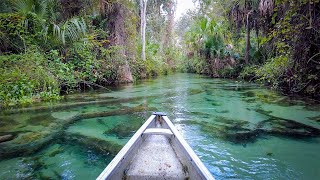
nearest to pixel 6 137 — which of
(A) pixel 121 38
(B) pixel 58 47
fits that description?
(B) pixel 58 47

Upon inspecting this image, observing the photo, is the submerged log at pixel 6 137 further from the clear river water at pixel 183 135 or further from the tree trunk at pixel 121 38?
the tree trunk at pixel 121 38

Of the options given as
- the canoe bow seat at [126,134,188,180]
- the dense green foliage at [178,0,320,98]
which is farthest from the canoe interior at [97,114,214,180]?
the dense green foliage at [178,0,320,98]

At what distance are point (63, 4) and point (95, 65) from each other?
11.3 feet

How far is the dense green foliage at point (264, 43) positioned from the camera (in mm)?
6410

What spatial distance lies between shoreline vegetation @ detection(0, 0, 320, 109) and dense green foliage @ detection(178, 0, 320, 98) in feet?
0.08

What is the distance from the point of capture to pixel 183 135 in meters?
5.02

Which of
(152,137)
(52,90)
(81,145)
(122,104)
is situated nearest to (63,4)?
(52,90)

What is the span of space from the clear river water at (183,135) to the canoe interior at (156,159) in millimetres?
708

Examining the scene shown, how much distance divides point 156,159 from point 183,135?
203 centimetres

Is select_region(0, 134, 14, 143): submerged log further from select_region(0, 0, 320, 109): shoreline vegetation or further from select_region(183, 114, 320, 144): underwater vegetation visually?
select_region(183, 114, 320, 144): underwater vegetation

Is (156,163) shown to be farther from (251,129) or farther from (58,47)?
(58,47)

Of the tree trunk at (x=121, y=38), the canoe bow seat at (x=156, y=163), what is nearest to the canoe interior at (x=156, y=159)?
the canoe bow seat at (x=156, y=163)

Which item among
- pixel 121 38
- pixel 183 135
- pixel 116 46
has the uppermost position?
pixel 121 38

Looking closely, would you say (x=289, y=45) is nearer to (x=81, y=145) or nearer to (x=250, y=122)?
(x=250, y=122)
